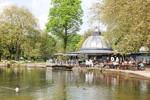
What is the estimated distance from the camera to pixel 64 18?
76.1 m

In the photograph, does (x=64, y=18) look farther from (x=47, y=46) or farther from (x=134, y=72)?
(x=134, y=72)

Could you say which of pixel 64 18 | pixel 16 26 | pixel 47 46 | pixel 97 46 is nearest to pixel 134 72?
pixel 97 46

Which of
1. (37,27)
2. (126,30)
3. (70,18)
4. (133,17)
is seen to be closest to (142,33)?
(133,17)

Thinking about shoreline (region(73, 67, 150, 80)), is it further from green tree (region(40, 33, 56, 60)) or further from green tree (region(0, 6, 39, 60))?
green tree (region(40, 33, 56, 60))

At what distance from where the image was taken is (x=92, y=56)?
71312 millimetres

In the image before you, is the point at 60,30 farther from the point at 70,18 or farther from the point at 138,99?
the point at 138,99

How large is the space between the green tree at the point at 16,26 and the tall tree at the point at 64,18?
5.94m

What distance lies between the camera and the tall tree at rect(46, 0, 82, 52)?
7612 cm

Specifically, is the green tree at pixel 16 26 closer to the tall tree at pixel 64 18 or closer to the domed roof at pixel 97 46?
the tall tree at pixel 64 18

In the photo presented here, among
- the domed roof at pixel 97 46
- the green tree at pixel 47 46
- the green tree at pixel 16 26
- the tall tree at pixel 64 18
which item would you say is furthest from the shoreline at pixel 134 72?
the green tree at pixel 47 46

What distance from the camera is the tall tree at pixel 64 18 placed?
76125 millimetres

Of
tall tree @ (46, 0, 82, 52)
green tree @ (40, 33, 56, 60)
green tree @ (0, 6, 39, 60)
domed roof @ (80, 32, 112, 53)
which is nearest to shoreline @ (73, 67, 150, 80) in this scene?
domed roof @ (80, 32, 112, 53)

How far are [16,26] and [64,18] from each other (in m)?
11.1

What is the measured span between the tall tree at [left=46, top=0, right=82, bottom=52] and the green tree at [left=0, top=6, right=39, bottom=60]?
5935 millimetres
